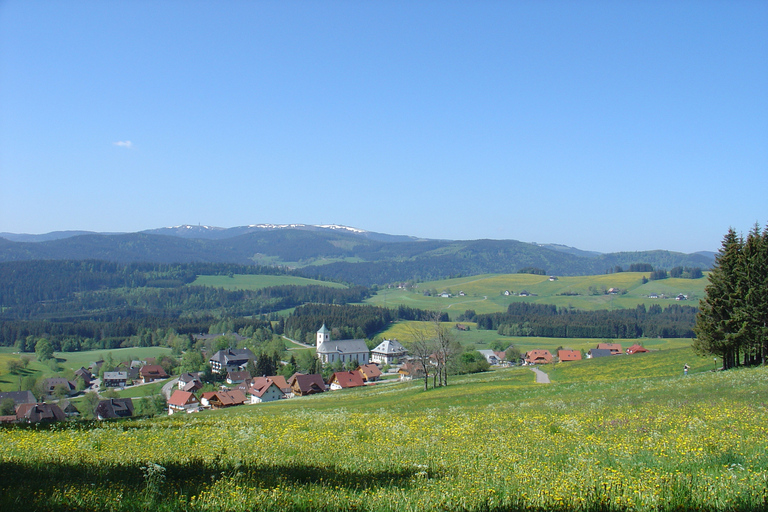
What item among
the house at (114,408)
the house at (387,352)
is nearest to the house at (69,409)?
the house at (114,408)

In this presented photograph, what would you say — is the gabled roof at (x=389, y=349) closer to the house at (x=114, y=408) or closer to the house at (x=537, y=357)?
the house at (x=537, y=357)

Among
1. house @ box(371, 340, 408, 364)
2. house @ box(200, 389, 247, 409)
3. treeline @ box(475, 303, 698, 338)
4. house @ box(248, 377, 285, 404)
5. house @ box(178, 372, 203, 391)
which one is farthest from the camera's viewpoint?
treeline @ box(475, 303, 698, 338)

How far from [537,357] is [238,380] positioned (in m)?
75.8

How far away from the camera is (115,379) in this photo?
393 feet

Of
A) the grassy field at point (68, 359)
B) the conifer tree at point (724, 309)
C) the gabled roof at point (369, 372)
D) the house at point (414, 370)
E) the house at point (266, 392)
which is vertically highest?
the conifer tree at point (724, 309)

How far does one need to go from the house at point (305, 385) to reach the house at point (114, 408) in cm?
2803

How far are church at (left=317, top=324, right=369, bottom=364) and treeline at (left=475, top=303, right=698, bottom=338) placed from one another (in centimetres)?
5074

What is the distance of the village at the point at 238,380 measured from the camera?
8188cm

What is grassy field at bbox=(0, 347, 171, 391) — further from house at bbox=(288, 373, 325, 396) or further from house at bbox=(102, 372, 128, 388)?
house at bbox=(288, 373, 325, 396)

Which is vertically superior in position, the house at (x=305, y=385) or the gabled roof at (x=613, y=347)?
the gabled roof at (x=613, y=347)

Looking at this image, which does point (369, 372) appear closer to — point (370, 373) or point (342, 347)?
point (370, 373)

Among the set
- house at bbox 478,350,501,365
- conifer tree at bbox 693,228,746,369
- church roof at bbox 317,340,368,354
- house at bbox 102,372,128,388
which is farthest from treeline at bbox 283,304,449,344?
conifer tree at bbox 693,228,746,369

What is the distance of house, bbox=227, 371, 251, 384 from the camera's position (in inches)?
4675

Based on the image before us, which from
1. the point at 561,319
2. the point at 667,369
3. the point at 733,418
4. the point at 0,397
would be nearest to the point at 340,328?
the point at 561,319
